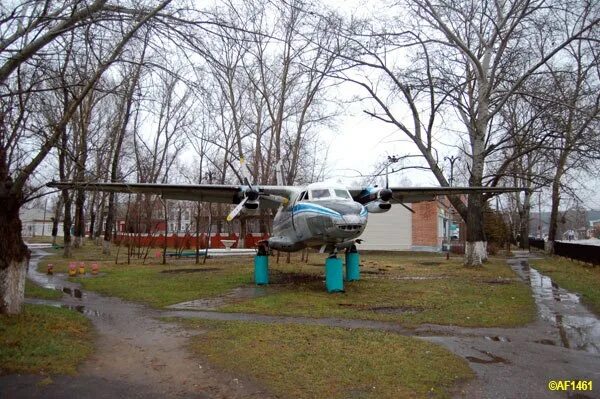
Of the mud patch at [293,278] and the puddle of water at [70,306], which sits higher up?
the mud patch at [293,278]

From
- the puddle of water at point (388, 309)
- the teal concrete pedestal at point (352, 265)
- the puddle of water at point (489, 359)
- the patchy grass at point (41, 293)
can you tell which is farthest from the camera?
the teal concrete pedestal at point (352, 265)

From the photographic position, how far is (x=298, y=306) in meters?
12.0

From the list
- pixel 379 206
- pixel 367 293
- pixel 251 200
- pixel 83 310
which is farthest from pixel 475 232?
pixel 83 310

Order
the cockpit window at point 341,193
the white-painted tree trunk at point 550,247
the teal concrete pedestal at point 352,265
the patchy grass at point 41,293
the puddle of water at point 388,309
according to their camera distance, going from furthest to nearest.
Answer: the white-painted tree trunk at point 550,247, the teal concrete pedestal at point 352,265, the cockpit window at point 341,193, the patchy grass at point 41,293, the puddle of water at point 388,309

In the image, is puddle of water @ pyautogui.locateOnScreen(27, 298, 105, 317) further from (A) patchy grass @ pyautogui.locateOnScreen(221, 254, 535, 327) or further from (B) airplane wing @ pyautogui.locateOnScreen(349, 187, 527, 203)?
(B) airplane wing @ pyautogui.locateOnScreen(349, 187, 527, 203)

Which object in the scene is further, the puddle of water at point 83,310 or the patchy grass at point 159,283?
the patchy grass at point 159,283

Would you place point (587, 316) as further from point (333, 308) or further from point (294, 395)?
point (294, 395)

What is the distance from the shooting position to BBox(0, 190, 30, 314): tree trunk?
343 inches

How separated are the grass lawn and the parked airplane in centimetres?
164

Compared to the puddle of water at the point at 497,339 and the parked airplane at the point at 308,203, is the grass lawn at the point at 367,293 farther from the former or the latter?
the parked airplane at the point at 308,203

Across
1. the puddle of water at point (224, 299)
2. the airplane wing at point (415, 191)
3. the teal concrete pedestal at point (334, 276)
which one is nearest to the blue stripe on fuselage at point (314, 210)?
the teal concrete pedestal at point (334, 276)

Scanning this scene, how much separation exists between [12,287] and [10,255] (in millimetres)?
601

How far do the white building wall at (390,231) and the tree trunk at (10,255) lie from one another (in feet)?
128

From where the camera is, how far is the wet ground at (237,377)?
5750 millimetres
